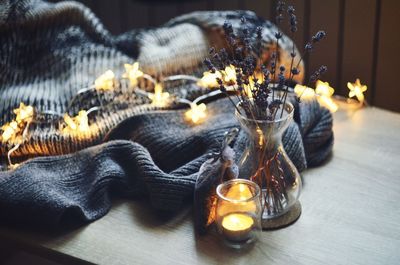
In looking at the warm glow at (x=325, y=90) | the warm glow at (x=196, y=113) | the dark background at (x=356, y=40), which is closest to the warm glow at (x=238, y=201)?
the warm glow at (x=196, y=113)

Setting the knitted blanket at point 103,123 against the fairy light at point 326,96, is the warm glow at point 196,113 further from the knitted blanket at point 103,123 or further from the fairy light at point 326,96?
the fairy light at point 326,96

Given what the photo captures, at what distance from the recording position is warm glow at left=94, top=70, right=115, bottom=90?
1.30 meters

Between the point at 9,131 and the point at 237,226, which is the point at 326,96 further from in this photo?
the point at 9,131

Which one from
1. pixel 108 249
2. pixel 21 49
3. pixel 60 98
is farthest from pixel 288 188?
pixel 21 49

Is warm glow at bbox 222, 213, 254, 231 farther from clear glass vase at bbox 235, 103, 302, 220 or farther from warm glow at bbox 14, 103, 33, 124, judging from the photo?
warm glow at bbox 14, 103, 33, 124

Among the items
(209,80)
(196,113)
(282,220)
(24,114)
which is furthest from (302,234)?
(24,114)

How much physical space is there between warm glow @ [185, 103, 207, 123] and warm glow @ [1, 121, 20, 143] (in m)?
0.35

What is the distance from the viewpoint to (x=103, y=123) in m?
1.23

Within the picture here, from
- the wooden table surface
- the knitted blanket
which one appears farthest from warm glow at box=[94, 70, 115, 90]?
the wooden table surface

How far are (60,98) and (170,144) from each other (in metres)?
0.34

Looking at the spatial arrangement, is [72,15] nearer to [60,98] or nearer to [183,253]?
[60,98]

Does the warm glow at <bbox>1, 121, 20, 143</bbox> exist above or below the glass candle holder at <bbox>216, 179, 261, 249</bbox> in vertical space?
above

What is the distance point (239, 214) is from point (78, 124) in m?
0.43

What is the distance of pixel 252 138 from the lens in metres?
0.96
